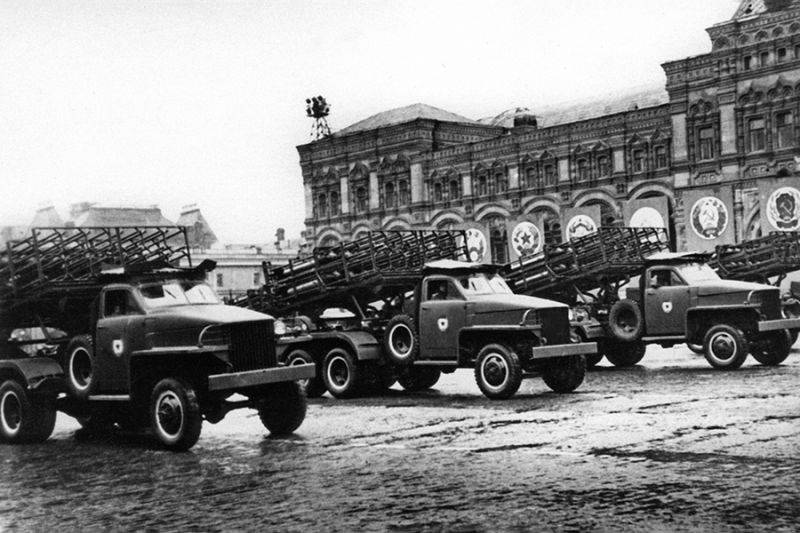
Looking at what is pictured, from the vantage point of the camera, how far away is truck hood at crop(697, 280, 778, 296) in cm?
1944

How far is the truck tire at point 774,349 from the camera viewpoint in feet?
66.5

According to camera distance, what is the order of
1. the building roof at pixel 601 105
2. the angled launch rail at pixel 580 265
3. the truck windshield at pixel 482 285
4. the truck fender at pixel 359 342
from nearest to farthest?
the truck windshield at pixel 482 285, the truck fender at pixel 359 342, the angled launch rail at pixel 580 265, the building roof at pixel 601 105

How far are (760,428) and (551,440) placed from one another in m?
2.22

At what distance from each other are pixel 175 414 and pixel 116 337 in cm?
131

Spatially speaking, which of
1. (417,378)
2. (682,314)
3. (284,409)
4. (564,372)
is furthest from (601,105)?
(284,409)

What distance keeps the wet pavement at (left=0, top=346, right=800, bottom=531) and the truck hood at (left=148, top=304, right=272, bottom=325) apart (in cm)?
137

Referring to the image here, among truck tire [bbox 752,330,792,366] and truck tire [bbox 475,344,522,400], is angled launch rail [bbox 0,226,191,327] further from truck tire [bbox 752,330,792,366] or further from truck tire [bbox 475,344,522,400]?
truck tire [bbox 752,330,792,366]

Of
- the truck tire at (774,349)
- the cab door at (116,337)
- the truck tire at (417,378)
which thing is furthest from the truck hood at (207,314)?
the truck tire at (774,349)

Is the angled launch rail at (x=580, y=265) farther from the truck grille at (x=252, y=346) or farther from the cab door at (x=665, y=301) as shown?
the truck grille at (x=252, y=346)

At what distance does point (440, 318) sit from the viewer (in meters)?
16.2

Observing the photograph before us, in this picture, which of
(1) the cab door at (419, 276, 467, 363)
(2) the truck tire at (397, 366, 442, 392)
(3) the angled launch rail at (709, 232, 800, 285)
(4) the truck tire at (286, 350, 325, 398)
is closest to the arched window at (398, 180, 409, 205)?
(3) the angled launch rail at (709, 232, 800, 285)

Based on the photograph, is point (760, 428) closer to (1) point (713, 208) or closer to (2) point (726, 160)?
(1) point (713, 208)

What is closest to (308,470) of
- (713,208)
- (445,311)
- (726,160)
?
(445,311)

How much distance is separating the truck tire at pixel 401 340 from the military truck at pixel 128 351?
4392 millimetres
